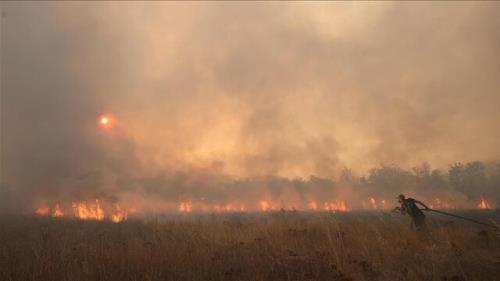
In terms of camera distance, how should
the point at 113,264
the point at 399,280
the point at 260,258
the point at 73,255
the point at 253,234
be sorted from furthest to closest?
the point at 253,234
the point at 73,255
the point at 260,258
the point at 113,264
the point at 399,280

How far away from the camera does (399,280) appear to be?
23.6 feet

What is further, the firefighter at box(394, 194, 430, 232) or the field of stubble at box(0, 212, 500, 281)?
the firefighter at box(394, 194, 430, 232)

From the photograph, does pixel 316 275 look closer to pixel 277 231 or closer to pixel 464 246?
pixel 277 231

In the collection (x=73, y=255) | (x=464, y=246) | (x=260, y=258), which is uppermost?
(x=73, y=255)

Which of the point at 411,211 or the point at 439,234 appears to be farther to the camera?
the point at 411,211

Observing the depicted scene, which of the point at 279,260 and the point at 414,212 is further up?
the point at 414,212

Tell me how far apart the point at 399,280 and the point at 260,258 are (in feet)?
12.4

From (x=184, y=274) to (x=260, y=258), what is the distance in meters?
2.55

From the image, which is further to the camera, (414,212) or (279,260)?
(414,212)

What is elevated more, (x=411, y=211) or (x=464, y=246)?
(x=411, y=211)

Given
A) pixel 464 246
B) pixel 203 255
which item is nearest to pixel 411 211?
pixel 464 246

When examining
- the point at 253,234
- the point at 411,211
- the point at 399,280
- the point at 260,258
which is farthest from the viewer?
the point at 411,211

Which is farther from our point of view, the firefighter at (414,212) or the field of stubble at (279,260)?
the firefighter at (414,212)

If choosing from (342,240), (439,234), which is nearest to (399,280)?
(342,240)
